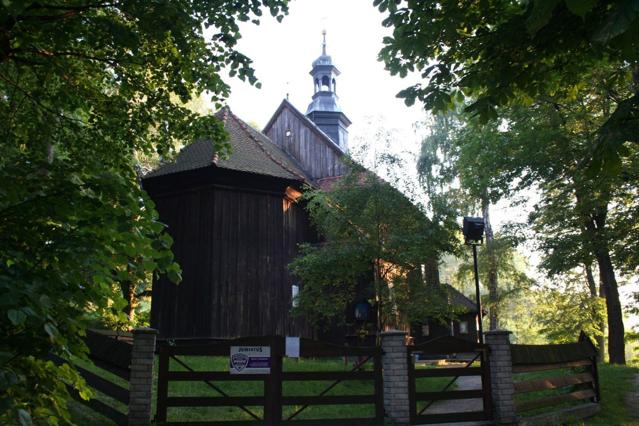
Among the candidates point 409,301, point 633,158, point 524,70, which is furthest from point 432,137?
point 524,70

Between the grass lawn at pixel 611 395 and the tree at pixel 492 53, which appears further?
the grass lawn at pixel 611 395

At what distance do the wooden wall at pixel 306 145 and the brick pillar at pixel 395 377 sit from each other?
48.6ft

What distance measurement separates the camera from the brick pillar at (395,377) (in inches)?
319

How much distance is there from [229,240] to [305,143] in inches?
367

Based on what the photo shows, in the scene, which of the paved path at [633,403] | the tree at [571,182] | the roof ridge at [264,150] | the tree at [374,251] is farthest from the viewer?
the roof ridge at [264,150]

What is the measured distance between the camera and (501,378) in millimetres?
8859

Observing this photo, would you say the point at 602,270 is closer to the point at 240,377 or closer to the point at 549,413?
the point at 549,413

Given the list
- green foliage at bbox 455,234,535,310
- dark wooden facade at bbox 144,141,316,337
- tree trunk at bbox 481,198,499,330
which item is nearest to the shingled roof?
dark wooden facade at bbox 144,141,316,337

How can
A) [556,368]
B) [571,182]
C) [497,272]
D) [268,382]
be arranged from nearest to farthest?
1. [268,382]
2. [556,368]
3. [571,182]
4. [497,272]

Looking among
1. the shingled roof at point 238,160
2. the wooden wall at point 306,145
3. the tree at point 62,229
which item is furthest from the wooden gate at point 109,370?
the wooden wall at point 306,145

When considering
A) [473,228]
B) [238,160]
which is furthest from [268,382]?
[238,160]

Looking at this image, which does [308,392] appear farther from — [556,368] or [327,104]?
[327,104]

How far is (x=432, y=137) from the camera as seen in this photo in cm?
2825

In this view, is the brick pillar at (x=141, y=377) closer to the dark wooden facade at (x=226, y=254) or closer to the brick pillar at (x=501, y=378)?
the brick pillar at (x=501, y=378)
